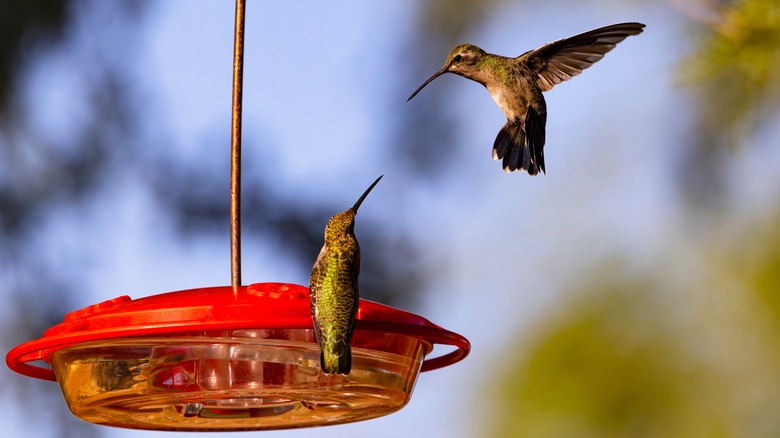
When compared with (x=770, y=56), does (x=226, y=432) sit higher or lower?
lower

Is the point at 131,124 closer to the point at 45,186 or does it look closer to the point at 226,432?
the point at 45,186

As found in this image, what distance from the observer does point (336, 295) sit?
Result: 2256mm

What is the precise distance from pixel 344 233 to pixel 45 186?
5.11 metres

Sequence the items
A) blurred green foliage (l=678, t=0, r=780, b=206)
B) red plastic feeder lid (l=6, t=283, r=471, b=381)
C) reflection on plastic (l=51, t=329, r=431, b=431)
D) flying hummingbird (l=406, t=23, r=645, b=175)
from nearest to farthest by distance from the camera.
→ 1. red plastic feeder lid (l=6, t=283, r=471, b=381)
2. reflection on plastic (l=51, t=329, r=431, b=431)
3. flying hummingbird (l=406, t=23, r=645, b=175)
4. blurred green foliage (l=678, t=0, r=780, b=206)

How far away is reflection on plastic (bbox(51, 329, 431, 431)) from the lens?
2.31 meters

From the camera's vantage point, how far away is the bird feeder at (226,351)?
2.19 meters

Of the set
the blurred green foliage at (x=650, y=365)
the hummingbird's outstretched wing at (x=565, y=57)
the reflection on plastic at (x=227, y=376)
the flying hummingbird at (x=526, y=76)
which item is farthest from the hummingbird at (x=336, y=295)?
the blurred green foliage at (x=650, y=365)

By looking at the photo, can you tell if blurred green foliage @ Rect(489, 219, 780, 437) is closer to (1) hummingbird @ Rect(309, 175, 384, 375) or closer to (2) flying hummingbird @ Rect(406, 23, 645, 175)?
(2) flying hummingbird @ Rect(406, 23, 645, 175)

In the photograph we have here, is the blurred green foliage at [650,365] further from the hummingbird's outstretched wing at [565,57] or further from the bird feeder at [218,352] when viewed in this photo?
the bird feeder at [218,352]

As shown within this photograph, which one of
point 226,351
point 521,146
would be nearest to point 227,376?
point 226,351

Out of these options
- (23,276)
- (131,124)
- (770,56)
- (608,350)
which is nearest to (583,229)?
(608,350)

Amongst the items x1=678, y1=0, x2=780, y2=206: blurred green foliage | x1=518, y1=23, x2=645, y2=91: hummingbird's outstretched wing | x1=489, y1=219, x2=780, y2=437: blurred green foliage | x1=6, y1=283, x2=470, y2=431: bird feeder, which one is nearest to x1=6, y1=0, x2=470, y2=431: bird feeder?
x1=6, y1=283, x2=470, y2=431: bird feeder

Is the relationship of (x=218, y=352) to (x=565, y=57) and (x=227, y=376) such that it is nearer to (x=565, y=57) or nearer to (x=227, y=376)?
(x=227, y=376)

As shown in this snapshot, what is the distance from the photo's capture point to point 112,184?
753cm
